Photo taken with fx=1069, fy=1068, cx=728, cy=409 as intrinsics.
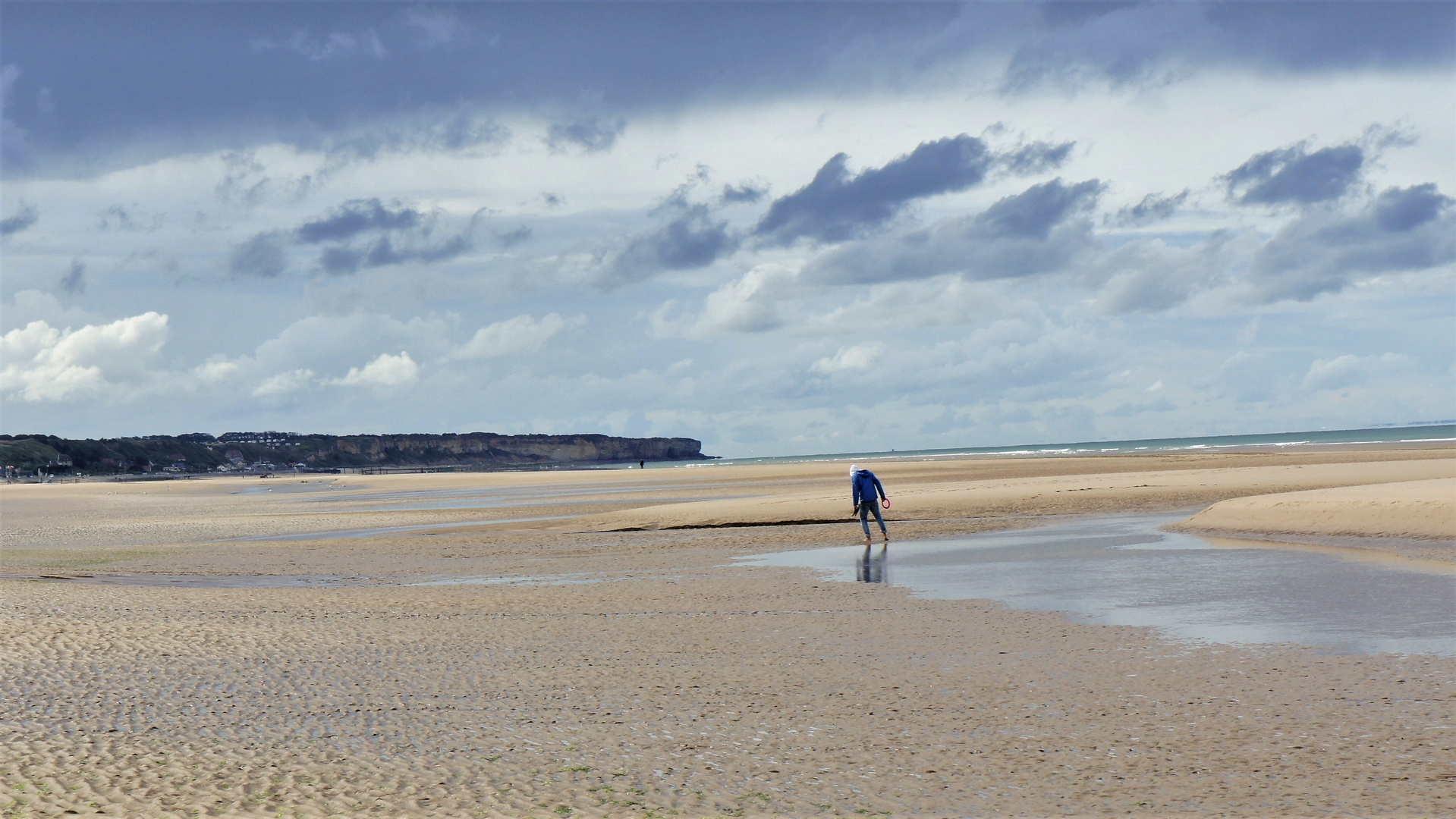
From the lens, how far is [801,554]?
22.4 m

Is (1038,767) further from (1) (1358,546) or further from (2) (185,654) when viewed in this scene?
(1) (1358,546)

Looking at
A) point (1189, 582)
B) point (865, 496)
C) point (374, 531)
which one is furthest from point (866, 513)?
point (374, 531)

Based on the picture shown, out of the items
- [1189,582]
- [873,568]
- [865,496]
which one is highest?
[865,496]

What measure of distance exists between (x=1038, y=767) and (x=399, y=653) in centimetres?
769

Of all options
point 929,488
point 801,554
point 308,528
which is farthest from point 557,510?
point 801,554

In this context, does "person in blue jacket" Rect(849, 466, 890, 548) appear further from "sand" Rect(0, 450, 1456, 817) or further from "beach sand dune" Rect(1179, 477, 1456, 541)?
"beach sand dune" Rect(1179, 477, 1456, 541)

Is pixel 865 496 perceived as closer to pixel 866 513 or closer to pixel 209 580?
pixel 866 513

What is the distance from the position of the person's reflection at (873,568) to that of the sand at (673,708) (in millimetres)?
986

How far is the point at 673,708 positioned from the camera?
9.33m

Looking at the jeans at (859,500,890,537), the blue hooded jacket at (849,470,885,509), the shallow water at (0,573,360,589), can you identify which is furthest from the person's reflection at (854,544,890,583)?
the shallow water at (0,573,360,589)

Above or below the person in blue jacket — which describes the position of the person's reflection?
below

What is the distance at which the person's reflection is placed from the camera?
17.9 metres

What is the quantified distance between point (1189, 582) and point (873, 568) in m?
5.57

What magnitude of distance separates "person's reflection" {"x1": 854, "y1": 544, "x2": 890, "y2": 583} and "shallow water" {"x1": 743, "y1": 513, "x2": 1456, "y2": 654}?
0.06 metres
